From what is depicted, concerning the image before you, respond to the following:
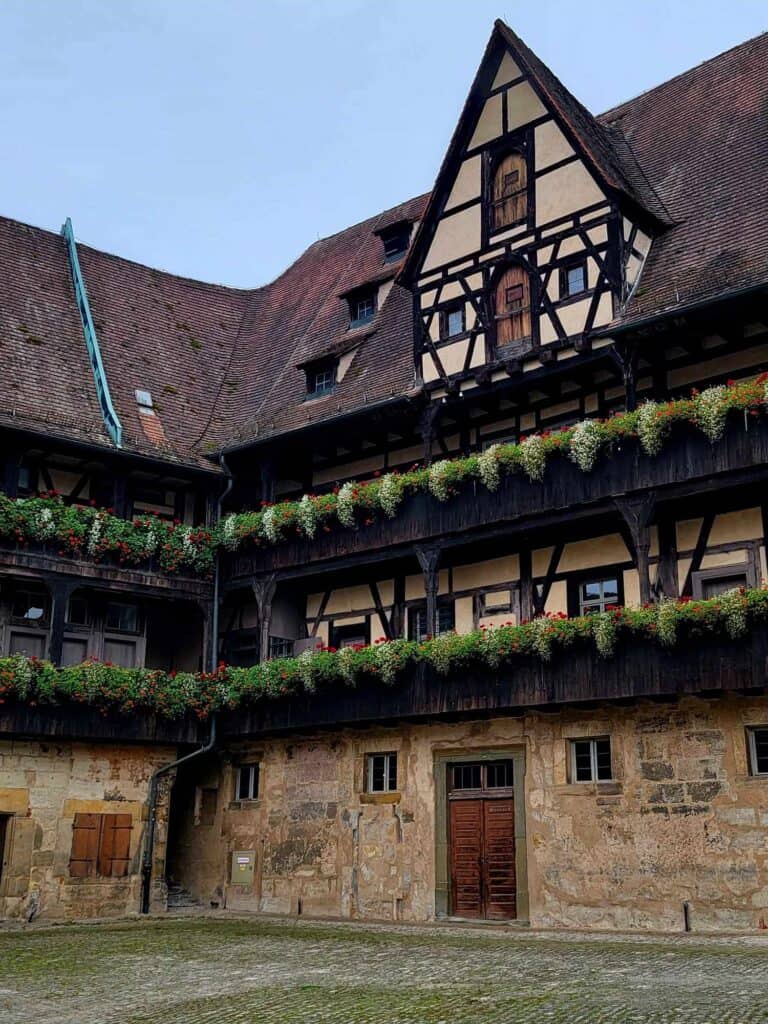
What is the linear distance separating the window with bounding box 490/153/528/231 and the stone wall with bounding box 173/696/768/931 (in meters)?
8.86

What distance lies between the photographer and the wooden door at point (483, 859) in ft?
66.1

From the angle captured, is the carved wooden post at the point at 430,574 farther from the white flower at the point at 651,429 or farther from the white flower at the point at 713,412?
the white flower at the point at 713,412

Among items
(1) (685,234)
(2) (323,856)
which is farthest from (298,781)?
(1) (685,234)

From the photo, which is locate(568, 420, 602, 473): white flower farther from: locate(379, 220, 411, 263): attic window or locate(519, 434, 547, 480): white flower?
locate(379, 220, 411, 263): attic window

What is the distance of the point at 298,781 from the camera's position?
77.6 feet

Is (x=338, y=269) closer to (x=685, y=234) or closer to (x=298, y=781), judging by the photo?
(x=685, y=234)

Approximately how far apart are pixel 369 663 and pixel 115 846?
20.4 feet

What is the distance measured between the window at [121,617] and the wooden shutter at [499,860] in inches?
347

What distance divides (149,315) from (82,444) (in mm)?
7197

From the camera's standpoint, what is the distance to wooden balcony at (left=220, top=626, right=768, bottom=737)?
17047 millimetres

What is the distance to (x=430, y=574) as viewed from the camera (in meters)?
21.6

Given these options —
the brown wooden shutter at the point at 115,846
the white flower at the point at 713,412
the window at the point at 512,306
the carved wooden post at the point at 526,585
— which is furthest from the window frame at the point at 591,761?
the brown wooden shutter at the point at 115,846

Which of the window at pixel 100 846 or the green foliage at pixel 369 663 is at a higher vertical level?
the green foliage at pixel 369 663

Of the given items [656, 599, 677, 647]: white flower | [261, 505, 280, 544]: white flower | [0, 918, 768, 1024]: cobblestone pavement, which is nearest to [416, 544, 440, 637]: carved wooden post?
[261, 505, 280, 544]: white flower
